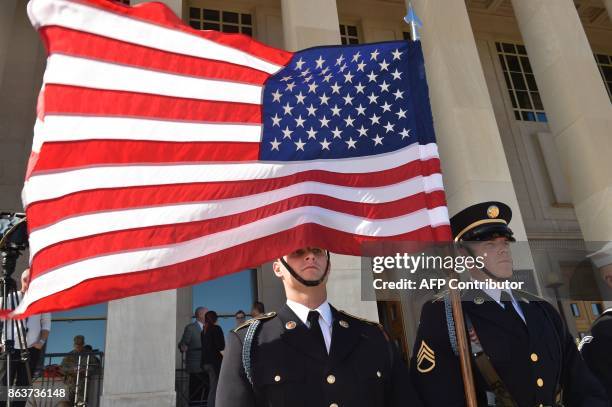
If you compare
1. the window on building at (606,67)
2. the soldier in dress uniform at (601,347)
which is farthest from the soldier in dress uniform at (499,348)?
the window on building at (606,67)

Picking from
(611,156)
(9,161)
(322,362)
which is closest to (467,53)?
(611,156)

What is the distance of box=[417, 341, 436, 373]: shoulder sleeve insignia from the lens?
286 centimetres

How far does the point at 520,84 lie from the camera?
16703 mm

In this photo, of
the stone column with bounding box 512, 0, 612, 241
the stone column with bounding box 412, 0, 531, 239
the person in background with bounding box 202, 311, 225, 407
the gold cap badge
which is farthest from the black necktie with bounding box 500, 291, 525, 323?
the stone column with bounding box 512, 0, 612, 241

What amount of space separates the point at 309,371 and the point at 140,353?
17.5 feet

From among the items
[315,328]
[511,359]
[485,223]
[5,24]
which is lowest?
[511,359]

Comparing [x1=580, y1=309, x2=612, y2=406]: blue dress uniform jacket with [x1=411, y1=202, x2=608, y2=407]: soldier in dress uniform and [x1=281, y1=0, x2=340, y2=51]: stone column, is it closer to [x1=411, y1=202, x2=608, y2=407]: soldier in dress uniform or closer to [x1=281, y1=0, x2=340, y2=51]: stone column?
[x1=411, y1=202, x2=608, y2=407]: soldier in dress uniform

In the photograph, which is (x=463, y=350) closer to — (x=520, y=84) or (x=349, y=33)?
(x=349, y=33)

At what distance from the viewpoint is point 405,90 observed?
391 centimetres

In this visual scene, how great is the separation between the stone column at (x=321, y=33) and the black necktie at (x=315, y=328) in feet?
17.0

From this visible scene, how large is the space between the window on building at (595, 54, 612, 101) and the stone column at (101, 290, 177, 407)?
52.5 feet

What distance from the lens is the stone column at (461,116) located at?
8.87m

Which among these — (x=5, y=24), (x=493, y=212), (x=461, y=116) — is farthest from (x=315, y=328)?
(x=5, y=24)

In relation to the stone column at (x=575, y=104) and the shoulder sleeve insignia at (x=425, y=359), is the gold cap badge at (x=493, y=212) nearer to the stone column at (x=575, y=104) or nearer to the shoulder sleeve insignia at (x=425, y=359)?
the shoulder sleeve insignia at (x=425, y=359)
